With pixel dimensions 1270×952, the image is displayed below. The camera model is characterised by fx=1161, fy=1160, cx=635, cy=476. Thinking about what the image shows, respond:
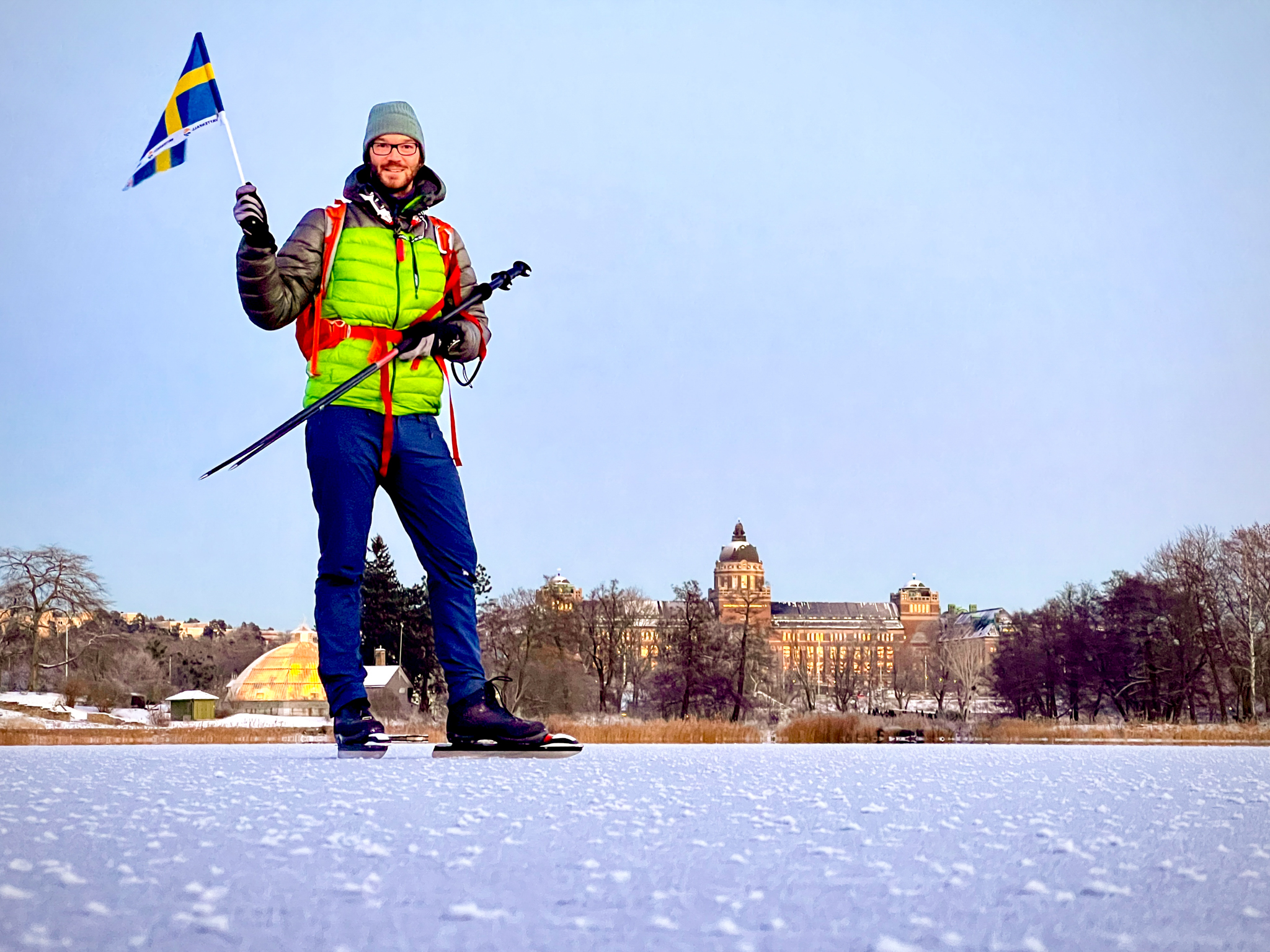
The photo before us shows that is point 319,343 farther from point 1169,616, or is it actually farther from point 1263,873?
point 1169,616

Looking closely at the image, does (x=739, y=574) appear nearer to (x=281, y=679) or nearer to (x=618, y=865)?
(x=281, y=679)

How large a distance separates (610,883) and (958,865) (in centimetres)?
63

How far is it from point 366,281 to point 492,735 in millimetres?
1818

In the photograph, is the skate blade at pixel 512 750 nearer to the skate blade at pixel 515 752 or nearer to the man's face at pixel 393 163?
the skate blade at pixel 515 752

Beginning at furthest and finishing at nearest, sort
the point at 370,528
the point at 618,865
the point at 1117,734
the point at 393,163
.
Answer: the point at 1117,734 → the point at 393,163 → the point at 370,528 → the point at 618,865

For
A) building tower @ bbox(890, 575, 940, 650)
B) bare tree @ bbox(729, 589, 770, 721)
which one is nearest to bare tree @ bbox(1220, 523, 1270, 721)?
bare tree @ bbox(729, 589, 770, 721)

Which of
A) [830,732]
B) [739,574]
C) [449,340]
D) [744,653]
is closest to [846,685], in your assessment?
[744,653]

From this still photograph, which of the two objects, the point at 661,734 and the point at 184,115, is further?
the point at 661,734

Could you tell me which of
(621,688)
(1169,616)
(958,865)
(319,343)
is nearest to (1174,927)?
(958,865)

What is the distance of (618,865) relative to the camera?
199cm

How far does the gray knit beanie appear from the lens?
15.4 ft

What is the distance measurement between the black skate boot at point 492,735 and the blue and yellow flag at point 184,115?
247 centimetres

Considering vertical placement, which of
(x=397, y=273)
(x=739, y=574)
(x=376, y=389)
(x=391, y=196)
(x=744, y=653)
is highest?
(x=739, y=574)

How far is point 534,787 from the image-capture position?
10.8ft
